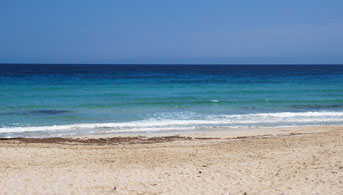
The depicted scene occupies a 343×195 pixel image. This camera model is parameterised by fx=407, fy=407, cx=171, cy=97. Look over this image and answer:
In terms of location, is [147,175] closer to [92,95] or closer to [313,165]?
[313,165]

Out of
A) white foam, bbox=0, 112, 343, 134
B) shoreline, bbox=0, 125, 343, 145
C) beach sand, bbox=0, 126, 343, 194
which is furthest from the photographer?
white foam, bbox=0, 112, 343, 134

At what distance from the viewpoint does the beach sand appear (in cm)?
937

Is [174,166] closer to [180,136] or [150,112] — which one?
[180,136]

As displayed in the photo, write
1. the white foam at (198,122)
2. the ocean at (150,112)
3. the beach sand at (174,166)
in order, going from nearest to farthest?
the beach sand at (174,166), the white foam at (198,122), the ocean at (150,112)

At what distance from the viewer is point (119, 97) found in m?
33.1

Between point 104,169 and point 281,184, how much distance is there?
15.5 ft

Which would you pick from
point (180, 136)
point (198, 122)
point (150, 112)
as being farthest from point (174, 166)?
point (150, 112)

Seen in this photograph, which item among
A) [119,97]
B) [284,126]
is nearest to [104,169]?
[284,126]

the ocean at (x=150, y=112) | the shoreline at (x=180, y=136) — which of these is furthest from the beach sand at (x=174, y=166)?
the ocean at (x=150, y=112)

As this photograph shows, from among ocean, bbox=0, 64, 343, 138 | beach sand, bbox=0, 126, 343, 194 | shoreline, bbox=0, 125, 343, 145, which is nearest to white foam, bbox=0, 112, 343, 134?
ocean, bbox=0, 64, 343, 138

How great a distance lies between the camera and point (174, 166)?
11.4 meters

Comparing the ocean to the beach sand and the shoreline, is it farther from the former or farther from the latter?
the beach sand

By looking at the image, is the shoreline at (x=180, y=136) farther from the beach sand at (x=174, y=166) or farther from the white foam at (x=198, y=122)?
the white foam at (x=198, y=122)

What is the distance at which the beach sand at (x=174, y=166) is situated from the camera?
937cm
